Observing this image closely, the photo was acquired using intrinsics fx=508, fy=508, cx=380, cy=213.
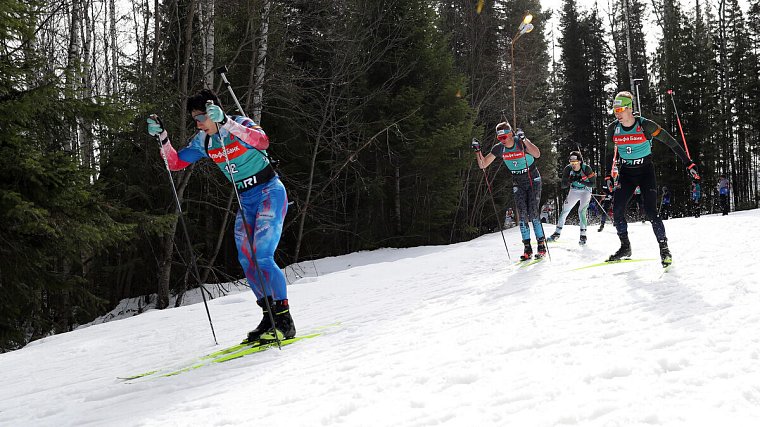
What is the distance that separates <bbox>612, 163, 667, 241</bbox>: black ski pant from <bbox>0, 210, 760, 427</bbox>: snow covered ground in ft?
1.92

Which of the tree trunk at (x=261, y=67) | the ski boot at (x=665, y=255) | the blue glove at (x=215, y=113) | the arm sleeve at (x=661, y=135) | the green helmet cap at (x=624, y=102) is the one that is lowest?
the ski boot at (x=665, y=255)

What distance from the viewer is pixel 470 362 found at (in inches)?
131

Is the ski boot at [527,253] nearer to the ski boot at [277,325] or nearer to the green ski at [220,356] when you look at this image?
the green ski at [220,356]

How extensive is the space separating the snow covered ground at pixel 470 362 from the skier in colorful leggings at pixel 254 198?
0.54 m

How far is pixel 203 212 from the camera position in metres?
16.8

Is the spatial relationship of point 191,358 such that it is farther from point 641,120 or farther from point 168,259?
point 168,259

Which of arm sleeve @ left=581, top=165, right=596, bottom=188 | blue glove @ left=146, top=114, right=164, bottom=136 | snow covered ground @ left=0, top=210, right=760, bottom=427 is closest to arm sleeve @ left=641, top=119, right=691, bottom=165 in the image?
snow covered ground @ left=0, top=210, right=760, bottom=427

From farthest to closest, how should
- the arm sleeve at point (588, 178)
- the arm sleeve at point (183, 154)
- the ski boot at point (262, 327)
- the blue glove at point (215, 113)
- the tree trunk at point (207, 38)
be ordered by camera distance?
the tree trunk at point (207, 38), the arm sleeve at point (588, 178), the arm sleeve at point (183, 154), the ski boot at point (262, 327), the blue glove at point (215, 113)

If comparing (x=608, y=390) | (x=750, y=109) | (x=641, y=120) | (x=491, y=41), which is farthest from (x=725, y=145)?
(x=608, y=390)

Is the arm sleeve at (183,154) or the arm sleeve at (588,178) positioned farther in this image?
the arm sleeve at (588,178)

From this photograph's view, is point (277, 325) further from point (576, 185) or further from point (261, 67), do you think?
point (261, 67)

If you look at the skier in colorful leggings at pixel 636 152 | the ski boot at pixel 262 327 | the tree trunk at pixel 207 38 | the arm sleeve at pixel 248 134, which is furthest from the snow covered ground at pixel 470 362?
the tree trunk at pixel 207 38

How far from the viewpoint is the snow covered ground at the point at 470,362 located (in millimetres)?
2500

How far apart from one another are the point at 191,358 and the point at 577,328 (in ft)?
11.5
